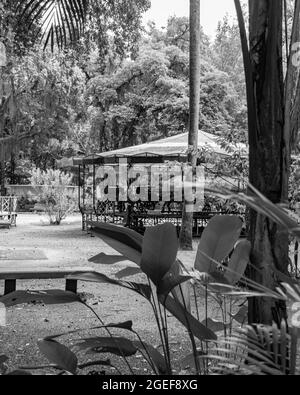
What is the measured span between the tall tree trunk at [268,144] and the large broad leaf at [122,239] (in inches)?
17.6

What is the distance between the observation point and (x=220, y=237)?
1793 millimetres

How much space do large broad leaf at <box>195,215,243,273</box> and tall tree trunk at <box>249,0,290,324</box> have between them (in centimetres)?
14

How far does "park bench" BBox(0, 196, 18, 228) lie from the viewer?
14.9m

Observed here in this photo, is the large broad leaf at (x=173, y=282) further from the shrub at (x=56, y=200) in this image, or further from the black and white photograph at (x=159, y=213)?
the shrub at (x=56, y=200)

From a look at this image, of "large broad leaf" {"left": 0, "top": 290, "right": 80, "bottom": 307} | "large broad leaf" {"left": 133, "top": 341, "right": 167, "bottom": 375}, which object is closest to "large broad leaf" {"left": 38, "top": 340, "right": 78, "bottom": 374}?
"large broad leaf" {"left": 0, "top": 290, "right": 80, "bottom": 307}

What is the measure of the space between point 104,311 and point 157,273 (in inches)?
155

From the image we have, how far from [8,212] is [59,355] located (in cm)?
1493

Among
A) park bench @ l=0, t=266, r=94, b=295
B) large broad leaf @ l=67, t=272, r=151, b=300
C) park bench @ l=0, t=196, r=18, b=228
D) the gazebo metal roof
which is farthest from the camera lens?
park bench @ l=0, t=196, r=18, b=228

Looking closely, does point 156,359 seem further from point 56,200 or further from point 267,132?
point 56,200

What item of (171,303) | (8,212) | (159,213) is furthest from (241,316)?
(8,212)

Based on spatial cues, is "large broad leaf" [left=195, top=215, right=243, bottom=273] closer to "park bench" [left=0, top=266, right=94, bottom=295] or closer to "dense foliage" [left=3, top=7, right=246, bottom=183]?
"park bench" [left=0, top=266, right=94, bottom=295]
